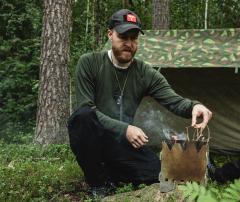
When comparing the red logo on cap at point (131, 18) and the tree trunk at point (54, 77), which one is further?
the tree trunk at point (54, 77)

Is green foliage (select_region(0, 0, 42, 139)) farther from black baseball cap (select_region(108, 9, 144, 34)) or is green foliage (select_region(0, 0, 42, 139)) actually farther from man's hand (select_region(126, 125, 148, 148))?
man's hand (select_region(126, 125, 148, 148))

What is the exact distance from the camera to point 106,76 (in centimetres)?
369

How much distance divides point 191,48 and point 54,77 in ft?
7.11

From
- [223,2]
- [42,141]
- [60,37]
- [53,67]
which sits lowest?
[42,141]

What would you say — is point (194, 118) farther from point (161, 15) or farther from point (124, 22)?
point (161, 15)

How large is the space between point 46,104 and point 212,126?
235 centimetres

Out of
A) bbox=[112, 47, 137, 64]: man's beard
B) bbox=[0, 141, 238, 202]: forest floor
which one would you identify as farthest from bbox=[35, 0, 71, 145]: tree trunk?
bbox=[112, 47, 137, 64]: man's beard

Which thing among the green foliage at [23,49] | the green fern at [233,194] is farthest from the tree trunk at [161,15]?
the green fern at [233,194]

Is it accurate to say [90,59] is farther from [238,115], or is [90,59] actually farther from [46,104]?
[46,104]

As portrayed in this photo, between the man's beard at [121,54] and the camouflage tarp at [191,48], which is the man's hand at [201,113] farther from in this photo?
the camouflage tarp at [191,48]

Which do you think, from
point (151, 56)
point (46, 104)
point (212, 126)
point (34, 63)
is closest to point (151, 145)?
point (212, 126)

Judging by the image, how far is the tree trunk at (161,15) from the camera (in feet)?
34.1

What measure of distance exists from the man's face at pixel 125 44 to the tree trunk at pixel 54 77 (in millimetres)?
3465

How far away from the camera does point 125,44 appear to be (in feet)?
11.6
